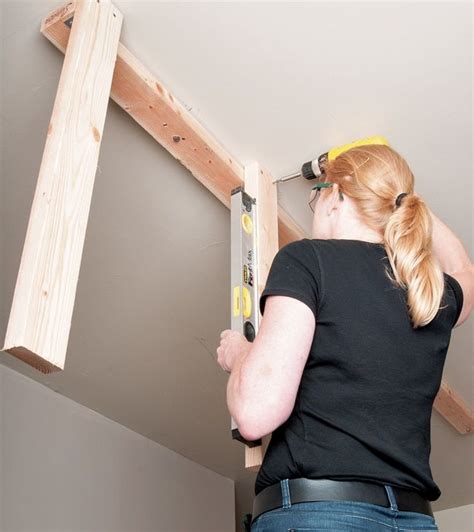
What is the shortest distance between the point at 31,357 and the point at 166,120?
42.4 inches

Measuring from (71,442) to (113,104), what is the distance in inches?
72.8

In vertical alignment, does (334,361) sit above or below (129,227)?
below

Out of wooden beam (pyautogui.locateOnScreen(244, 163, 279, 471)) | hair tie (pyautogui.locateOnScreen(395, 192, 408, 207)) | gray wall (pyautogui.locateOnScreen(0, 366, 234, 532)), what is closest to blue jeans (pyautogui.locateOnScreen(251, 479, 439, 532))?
hair tie (pyautogui.locateOnScreen(395, 192, 408, 207))

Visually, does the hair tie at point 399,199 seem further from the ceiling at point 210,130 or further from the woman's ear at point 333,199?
the ceiling at point 210,130

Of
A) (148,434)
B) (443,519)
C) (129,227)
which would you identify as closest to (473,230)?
(129,227)

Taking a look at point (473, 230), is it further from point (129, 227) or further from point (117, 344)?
point (117, 344)

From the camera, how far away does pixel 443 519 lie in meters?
4.27

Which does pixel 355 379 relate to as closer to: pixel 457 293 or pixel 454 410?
pixel 457 293

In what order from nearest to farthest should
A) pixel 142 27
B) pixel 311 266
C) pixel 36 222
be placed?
pixel 311 266 → pixel 36 222 → pixel 142 27

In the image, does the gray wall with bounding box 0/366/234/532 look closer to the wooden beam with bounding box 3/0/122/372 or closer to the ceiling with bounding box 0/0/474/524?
the ceiling with bounding box 0/0/474/524

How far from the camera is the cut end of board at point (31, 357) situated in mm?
1257

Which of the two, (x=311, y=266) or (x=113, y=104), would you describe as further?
(x=113, y=104)

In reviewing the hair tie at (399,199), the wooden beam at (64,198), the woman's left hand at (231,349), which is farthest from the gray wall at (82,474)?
the hair tie at (399,199)

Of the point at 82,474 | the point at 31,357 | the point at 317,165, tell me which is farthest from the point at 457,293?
the point at 82,474
